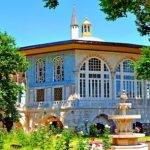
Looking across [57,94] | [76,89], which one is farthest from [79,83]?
[57,94]

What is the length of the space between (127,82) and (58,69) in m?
5.70

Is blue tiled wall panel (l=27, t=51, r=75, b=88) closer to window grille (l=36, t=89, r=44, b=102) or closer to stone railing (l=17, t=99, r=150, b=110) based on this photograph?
window grille (l=36, t=89, r=44, b=102)

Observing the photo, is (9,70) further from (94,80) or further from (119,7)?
(119,7)

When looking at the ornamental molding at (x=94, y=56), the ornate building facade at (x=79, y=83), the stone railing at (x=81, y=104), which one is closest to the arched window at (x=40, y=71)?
the ornate building facade at (x=79, y=83)

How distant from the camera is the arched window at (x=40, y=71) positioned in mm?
39438

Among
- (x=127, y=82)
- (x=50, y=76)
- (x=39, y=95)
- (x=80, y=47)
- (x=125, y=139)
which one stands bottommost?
(x=125, y=139)

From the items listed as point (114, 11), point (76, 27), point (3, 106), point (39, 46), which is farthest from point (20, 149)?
point (76, 27)

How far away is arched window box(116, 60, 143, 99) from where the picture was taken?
1519 inches

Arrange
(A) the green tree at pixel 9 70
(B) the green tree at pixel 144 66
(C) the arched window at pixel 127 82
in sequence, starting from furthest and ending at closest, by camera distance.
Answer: (C) the arched window at pixel 127 82 → (A) the green tree at pixel 9 70 → (B) the green tree at pixel 144 66

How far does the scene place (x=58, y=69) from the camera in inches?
1519

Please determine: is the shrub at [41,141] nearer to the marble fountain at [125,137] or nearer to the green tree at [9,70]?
the marble fountain at [125,137]

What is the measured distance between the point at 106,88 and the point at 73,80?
2776 mm

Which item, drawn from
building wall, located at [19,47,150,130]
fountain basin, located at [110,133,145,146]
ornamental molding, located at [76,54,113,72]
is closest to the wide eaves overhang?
building wall, located at [19,47,150,130]

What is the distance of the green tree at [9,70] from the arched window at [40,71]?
7.97m
